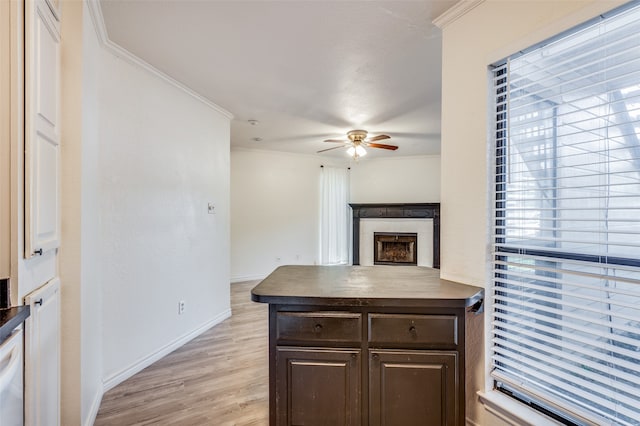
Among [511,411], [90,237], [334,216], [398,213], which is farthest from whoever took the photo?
[334,216]

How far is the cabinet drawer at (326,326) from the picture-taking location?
1.45 m

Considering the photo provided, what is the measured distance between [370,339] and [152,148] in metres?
2.30

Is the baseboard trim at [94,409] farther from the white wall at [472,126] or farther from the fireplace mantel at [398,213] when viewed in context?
the fireplace mantel at [398,213]

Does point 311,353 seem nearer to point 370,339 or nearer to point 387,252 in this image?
point 370,339

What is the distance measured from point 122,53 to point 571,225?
9.72ft

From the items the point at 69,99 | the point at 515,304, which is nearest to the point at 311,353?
the point at 515,304

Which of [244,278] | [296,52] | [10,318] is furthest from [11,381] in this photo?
[244,278]

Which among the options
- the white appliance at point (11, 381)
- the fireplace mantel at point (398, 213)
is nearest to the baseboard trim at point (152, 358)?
the white appliance at point (11, 381)

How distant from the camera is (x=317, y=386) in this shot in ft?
4.79

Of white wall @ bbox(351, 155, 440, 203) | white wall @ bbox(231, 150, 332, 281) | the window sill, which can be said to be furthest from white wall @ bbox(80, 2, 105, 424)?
white wall @ bbox(351, 155, 440, 203)

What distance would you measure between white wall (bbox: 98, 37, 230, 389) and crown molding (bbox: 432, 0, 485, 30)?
224 centimetres

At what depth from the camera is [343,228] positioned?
6809mm

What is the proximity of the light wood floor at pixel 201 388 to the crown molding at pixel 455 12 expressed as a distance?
8.67ft

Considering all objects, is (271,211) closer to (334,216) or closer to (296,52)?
(334,216)
